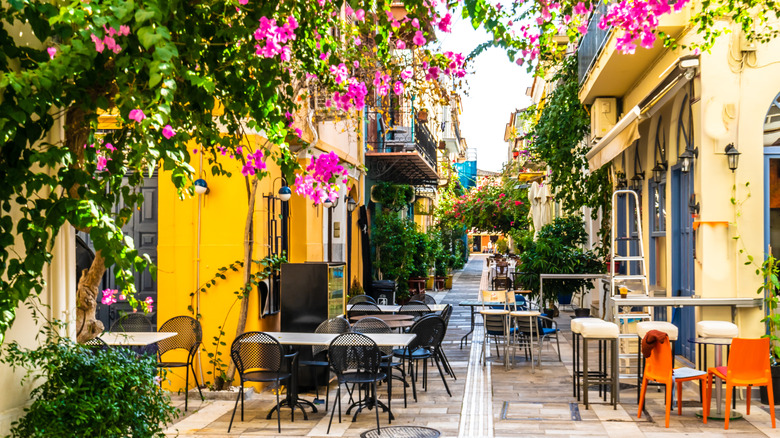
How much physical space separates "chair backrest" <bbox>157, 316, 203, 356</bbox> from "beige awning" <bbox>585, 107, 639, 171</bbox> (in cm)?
595

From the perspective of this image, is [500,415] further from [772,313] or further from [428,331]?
[772,313]

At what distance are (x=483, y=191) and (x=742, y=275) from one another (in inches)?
979

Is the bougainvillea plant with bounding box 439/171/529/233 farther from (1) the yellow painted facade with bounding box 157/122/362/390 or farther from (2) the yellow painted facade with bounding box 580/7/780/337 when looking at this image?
(2) the yellow painted facade with bounding box 580/7/780/337

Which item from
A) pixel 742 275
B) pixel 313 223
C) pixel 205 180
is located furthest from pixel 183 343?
pixel 742 275

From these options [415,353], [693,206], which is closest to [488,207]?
[415,353]

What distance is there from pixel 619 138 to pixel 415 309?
4.24 metres

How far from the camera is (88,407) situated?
4.69 metres

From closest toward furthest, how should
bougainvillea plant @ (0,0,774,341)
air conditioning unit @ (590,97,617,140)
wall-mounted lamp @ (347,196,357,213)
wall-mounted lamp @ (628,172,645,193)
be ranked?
bougainvillea plant @ (0,0,774,341) < wall-mounted lamp @ (628,172,645,193) < air conditioning unit @ (590,97,617,140) < wall-mounted lamp @ (347,196,357,213)

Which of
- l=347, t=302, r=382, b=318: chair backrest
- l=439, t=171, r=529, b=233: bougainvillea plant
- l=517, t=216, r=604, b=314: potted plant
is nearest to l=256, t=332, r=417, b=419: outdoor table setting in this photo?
l=347, t=302, r=382, b=318: chair backrest

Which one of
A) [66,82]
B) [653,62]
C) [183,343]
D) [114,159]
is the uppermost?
[653,62]

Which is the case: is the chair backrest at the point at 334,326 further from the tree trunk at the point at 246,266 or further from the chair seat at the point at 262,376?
the chair seat at the point at 262,376

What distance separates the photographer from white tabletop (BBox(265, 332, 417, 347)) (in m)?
8.78

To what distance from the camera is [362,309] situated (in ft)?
42.1

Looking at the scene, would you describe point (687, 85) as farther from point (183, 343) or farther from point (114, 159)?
point (114, 159)
